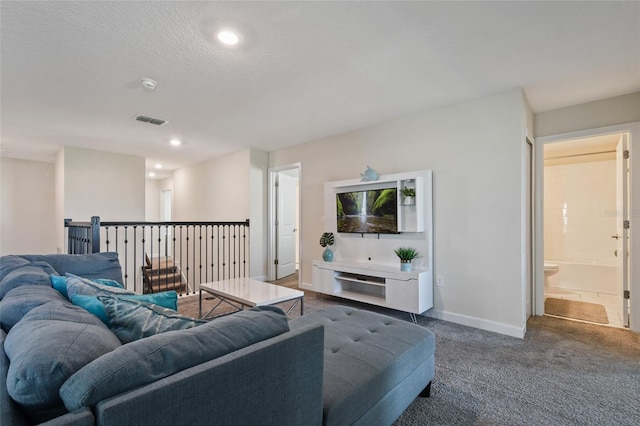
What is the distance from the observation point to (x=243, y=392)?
3.01 ft

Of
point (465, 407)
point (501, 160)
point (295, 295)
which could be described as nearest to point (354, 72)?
point (501, 160)

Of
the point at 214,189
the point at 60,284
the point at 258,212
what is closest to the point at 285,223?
the point at 258,212

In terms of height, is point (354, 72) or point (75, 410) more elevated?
Result: point (354, 72)

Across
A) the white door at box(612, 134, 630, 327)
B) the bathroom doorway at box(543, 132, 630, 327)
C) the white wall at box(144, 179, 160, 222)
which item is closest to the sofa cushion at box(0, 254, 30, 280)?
the white door at box(612, 134, 630, 327)

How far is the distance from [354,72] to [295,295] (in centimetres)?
212

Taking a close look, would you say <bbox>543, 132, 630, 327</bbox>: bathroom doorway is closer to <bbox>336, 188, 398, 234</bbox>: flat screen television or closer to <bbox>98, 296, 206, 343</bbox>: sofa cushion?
<bbox>336, 188, 398, 234</bbox>: flat screen television

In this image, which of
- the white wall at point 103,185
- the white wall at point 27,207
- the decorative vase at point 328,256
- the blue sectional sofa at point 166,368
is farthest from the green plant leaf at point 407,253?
the white wall at point 27,207

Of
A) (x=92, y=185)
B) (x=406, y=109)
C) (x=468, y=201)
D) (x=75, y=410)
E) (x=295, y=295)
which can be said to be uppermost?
(x=406, y=109)

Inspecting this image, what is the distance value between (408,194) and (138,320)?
9.78ft

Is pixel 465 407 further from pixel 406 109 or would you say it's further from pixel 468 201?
pixel 406 109

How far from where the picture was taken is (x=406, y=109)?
11.6 ft

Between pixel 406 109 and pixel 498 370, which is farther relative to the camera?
pixel 406 109

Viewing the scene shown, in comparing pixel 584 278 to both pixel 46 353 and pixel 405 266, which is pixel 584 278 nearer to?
pixel 405 266

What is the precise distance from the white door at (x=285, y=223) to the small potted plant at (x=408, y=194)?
9.31 feet
